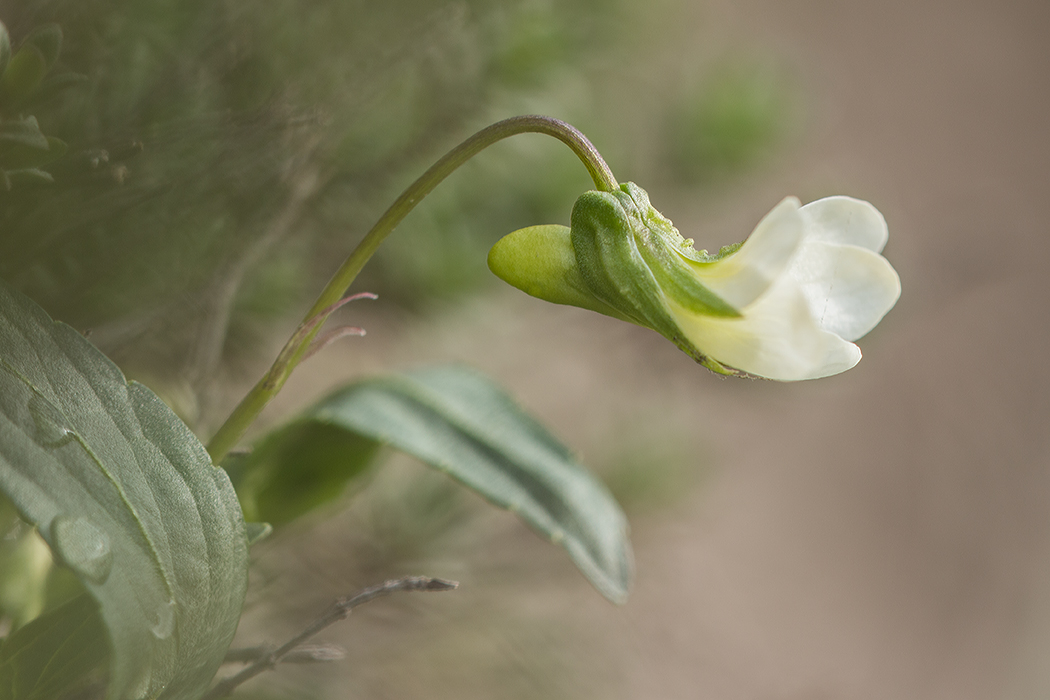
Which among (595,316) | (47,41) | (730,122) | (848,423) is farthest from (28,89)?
(848,423)

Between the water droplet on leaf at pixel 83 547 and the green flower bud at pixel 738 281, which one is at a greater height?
the green flower bud at pixel 738 281

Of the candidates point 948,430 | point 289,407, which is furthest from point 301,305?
point 948,430

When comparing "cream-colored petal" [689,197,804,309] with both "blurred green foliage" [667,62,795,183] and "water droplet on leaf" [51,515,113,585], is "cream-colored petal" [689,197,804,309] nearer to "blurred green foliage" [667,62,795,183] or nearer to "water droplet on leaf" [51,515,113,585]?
"water droplet on leaf" [51,515,113,585]

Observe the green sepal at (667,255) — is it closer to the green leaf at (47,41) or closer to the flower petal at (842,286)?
the flower petal at (842,286)

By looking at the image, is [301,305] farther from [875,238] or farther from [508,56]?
[875,238]

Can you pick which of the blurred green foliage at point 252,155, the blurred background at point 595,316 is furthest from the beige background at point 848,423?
the blurred green foliage at point 252,155
